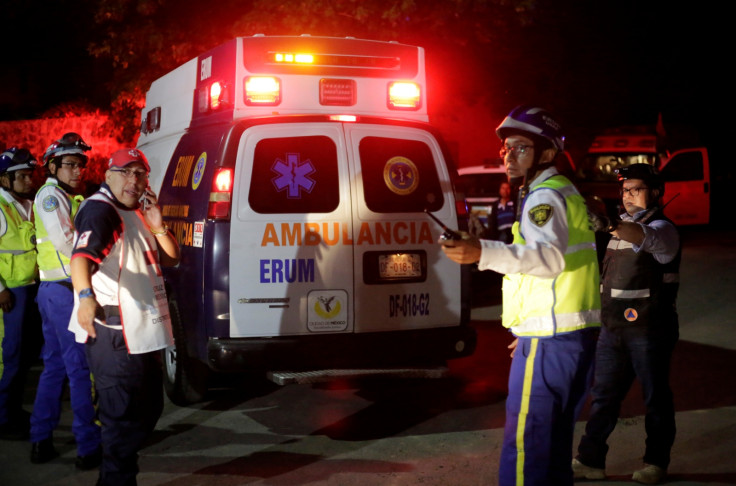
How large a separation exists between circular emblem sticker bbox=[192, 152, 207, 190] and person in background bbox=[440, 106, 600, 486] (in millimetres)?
2979

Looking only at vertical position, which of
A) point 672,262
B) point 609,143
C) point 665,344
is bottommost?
point 665,344

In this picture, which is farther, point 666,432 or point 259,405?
point 259,405

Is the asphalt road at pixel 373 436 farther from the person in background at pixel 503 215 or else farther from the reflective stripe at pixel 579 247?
the person in background at pixel 503 215

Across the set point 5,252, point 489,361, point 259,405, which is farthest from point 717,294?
point 5,252

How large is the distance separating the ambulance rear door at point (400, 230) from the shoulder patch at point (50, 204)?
6.52 ft

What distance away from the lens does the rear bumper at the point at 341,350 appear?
5.68 meters

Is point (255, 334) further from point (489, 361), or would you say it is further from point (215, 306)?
point (489, 361)

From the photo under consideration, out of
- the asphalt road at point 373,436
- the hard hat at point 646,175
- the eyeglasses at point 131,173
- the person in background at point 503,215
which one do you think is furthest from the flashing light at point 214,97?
the person in background at point 503,215

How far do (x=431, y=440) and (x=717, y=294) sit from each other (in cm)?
758

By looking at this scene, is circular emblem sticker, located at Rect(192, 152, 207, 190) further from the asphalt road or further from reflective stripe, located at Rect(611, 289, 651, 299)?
reflective stripe, located at Rect(611, 289, 651, 299)

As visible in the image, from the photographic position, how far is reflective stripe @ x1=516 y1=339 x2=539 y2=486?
3.62 meters

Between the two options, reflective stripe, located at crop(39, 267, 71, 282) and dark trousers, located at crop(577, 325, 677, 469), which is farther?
reflective stripe, located at crop(39, 267, 71, 282)

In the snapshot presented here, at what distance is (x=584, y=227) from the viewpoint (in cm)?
366

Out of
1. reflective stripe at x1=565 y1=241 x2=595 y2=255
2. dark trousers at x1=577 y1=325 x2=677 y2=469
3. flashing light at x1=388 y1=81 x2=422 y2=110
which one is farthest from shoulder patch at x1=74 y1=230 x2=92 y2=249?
dark trousers at x1=577 y1=325 x2=677 y2=469
